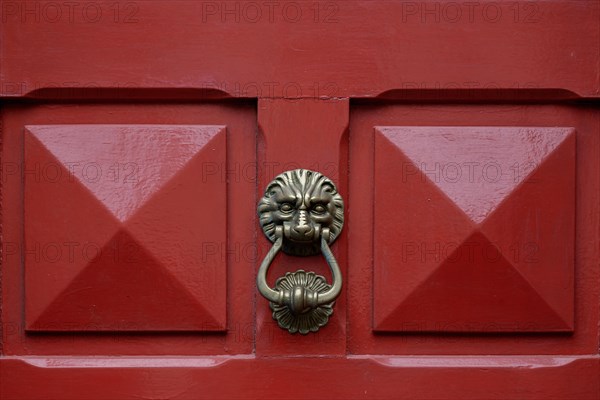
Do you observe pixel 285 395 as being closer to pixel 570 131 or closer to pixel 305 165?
pixel 305 165

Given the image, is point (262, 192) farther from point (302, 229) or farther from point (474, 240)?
point (474, 240)

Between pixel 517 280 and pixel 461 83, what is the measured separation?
317 millimetres

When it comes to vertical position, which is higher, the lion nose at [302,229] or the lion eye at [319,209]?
the lion eye at [319,209]

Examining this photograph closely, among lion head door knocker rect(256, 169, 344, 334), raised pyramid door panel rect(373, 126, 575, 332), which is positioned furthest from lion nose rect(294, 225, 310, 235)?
raised pyramid door panel rect(373, 126, 575, 332)

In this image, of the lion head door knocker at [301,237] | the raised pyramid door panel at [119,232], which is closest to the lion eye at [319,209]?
the lion head door knocker at [301,237]

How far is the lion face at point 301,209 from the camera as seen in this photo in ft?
3.70

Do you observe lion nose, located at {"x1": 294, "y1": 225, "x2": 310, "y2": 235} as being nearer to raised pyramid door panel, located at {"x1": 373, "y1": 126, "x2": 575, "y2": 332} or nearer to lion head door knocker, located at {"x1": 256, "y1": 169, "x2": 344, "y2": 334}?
lion head door knocker, located at {"x1": 256, "y1": 169, "x2": 344, "y2": 334}

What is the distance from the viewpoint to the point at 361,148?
3.91 ft

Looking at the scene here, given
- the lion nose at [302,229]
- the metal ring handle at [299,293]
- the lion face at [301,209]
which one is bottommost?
the metal ring handle at [299,293]

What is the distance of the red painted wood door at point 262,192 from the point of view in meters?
1.17

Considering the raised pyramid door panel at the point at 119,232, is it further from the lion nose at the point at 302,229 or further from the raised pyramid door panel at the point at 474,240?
the raised pyramid door panel at the point at 474,240

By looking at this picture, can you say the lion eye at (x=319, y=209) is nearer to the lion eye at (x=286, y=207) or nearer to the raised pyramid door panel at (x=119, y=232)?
the lion eye at (x=286, y=207)

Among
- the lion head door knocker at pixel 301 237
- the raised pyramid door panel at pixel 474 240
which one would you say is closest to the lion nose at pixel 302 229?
the lion head door knocker at pixel 301 237

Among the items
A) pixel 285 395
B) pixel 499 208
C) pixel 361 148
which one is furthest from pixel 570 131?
pixel 285 395
